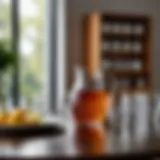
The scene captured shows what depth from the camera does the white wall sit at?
571 cm

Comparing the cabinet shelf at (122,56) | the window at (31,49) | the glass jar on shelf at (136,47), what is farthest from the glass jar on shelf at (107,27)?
the window at (31,49)

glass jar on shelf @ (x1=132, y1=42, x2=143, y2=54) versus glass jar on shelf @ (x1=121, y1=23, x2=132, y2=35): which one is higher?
glass jar on shelf @ (x1=121, y1=23, x2=132, y2=35)

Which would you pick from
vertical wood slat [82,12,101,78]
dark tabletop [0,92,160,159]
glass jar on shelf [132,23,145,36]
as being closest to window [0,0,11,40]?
vertical wood slat [82,12,101,78]

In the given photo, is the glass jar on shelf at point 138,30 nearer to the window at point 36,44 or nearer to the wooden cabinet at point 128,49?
the wooden cabinet at point 128,49

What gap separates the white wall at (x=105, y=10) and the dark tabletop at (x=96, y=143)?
144 inches

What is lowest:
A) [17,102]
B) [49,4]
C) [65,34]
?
[17,102]

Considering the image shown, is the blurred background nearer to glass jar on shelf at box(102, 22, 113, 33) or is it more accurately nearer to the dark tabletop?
glass jar on shelf at box(102, 22, 113, 33)

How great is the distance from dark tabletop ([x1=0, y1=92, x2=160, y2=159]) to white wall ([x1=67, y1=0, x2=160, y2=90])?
144 inches

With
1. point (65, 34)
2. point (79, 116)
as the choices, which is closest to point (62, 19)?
point (65, 34)

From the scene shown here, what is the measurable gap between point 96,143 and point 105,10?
4413 millimetres

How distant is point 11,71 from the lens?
18.2ft

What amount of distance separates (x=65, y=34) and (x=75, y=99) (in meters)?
3.71

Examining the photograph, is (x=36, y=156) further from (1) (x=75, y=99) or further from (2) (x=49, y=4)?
(2) (x=49, y=4)

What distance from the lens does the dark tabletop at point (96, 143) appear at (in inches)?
54.9
